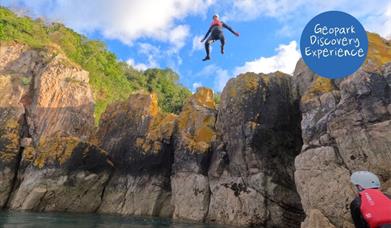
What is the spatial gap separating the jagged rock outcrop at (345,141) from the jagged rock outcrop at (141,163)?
10817 mm

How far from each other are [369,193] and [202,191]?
48.1 ft

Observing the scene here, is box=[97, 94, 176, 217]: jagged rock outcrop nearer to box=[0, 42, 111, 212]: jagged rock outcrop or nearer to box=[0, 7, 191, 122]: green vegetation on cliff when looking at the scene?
box=[0, 42, 111, 212]: jagged rock outcrop

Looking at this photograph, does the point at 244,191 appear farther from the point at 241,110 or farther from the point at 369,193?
the point at 369,193

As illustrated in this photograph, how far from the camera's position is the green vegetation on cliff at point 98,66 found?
137ft

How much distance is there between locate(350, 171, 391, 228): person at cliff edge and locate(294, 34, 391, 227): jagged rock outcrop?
6.39 metres

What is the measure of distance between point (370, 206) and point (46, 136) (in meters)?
28.0

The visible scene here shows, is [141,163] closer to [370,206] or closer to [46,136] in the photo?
[46,136]

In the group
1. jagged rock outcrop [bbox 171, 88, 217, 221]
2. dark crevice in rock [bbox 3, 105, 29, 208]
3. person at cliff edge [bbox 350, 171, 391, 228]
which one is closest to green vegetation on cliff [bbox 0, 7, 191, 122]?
dark crevice in rock [bbox 3, 105, 29, 208]

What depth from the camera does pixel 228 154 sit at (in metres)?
18.8

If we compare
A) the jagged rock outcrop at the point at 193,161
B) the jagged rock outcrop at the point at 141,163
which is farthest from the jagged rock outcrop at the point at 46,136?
the jagged rock outcrop at the point at 193,161

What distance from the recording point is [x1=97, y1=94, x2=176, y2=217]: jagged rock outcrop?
2183 centimetres

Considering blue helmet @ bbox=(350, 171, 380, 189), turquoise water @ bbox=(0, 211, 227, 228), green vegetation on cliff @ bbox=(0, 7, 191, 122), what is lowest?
turquoise water @ bbox=(0, 211, 227, 228)

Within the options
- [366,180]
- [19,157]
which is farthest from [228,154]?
[19,157]

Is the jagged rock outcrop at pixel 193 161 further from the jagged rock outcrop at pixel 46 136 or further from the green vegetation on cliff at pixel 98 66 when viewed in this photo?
the green vegetation on cliff at pixel 98 66
